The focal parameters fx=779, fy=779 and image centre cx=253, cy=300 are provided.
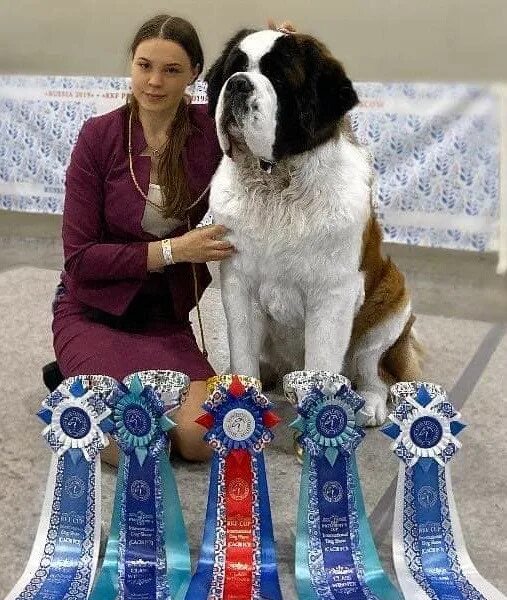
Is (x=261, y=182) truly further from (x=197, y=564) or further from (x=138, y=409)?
(x=197, y=564)

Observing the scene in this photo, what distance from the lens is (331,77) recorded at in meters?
1.44

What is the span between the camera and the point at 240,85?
1.37m

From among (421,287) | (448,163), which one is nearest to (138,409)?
(421,287)

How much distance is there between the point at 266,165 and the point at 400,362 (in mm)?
697

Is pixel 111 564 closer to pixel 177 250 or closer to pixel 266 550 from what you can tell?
pixel 266 550

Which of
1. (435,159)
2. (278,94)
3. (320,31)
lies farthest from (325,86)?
(320,31)

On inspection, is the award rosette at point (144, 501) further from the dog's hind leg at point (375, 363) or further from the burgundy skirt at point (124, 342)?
the dog's hind leg at point (375, 363)

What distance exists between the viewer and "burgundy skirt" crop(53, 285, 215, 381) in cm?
173

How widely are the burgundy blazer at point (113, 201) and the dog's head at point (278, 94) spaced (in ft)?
0.92

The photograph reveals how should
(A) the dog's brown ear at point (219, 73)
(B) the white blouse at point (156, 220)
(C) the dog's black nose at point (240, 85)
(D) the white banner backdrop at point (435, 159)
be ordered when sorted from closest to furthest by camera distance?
(C) the dog's black nose at point (240, 85) < (A) the dog's brown ear at point (219, 73) < (B) the white blouse at point (156, 220) < (D) the white banner backdrop at point (435, 159)

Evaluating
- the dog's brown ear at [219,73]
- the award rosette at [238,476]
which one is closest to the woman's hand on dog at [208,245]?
the dog's brown ear at [219,73]

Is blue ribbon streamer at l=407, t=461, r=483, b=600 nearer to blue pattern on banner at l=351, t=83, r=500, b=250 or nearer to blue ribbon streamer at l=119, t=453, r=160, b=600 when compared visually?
blue ribbon streamer at l=119, t=453, r=160, b=600

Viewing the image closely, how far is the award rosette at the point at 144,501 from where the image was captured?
1.27 metres

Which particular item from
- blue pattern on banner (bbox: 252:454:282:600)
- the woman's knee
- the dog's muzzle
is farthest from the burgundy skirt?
the dog's muzzle
